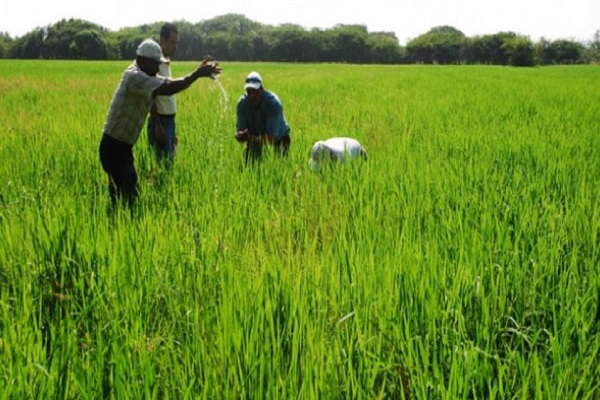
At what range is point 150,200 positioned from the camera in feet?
11.7

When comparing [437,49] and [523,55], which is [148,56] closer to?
[523,55]

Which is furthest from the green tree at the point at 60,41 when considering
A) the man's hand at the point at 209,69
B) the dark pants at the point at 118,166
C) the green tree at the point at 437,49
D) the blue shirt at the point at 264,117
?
the man's hand at the point at 209,69

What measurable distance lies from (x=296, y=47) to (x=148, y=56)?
80.7m

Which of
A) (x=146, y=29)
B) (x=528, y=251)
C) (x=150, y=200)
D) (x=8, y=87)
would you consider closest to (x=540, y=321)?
(x=528, y=251)

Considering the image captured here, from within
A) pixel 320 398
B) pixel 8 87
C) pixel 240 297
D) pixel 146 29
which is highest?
pixel 146 29

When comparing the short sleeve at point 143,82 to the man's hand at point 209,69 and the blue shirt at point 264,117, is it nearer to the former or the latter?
the man's hand at point 209,69

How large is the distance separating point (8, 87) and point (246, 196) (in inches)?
479

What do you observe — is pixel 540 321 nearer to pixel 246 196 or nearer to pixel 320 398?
pixel 320 398

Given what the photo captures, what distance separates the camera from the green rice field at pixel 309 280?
1.37 m

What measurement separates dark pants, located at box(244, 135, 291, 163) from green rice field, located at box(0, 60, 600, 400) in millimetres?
164

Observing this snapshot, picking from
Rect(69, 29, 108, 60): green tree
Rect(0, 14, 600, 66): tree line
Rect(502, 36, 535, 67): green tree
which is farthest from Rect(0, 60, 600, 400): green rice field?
Rect(69, 29, 108, 60): green tree

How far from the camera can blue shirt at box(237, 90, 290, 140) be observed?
4438 millimetres

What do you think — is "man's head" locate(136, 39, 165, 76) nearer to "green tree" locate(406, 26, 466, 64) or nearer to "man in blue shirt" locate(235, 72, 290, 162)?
"man in blue shirt" locate(235, 72, 290, 162)

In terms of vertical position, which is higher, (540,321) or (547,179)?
(547,179)
